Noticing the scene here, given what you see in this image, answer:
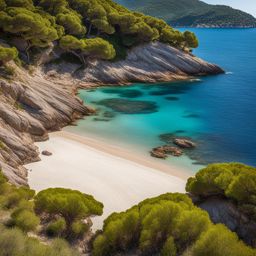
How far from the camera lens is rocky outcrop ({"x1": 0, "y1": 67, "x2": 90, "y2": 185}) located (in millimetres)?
33403

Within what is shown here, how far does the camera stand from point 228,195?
26062mm

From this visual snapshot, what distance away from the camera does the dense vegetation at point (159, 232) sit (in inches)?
771

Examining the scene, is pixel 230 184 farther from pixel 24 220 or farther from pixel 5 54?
pixel 5 54

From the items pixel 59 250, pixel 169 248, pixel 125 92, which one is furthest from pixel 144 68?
pixel 59 250

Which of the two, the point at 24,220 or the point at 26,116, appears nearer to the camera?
the point at 24,220

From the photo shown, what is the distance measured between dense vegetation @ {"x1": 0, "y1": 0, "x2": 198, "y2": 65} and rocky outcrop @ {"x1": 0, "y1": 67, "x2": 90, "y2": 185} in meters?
16.9

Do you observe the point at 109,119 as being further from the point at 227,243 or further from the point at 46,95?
the point at 227,243

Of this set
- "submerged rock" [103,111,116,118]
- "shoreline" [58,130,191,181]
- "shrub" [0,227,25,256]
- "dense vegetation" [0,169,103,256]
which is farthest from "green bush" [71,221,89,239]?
"submerged rock" [103,111,116,118]

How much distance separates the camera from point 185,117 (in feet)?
198

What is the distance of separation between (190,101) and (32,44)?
111 feet

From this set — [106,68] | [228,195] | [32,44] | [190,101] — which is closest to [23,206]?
[228,195]

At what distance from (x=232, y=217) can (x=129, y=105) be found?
4078cm

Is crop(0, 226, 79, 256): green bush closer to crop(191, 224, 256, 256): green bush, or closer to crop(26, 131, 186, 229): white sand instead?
crop(191, 224, 256, 256): green bush

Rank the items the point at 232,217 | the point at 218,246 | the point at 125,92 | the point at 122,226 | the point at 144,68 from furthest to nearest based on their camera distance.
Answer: the point at 144,68 → the point at 125,92 → the point at 232,217 → the point at 122,226 → the point at 218,246
